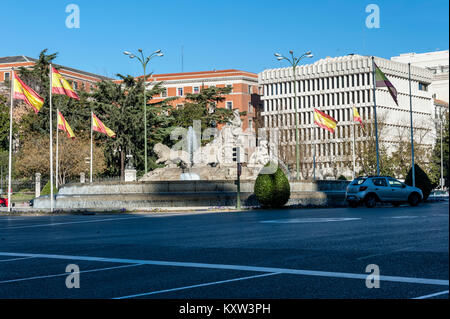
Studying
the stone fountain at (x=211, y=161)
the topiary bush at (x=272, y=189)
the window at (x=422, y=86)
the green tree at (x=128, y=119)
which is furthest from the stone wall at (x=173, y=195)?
the window at (x=422, y=86)

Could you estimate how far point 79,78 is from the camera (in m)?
123

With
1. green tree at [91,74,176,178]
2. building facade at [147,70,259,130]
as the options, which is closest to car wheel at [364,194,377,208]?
green tree at [91,74,176,178]

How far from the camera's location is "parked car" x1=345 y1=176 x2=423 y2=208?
3409cm

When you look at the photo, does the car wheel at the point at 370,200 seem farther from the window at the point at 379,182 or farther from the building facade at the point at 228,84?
the building facade at the point at 228,84

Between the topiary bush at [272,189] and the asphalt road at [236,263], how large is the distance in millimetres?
16769

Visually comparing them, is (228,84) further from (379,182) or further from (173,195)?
(379,182)

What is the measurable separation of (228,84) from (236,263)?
115m

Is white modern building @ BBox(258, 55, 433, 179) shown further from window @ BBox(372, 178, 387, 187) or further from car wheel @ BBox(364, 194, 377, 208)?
car wheel @ BBox(364, 194, 377, 208)

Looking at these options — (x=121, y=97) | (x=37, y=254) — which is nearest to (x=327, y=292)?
(x=37, y=254)

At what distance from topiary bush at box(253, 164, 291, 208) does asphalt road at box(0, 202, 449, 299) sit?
1677cm

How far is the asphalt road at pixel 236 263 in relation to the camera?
837 centimetres

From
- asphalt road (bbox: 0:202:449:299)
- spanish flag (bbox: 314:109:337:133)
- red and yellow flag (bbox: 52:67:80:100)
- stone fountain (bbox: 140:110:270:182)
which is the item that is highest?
red and yellow flag (bbox: 52:67:80:100)

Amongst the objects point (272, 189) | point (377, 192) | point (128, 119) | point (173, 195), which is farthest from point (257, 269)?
point (128, 119)
